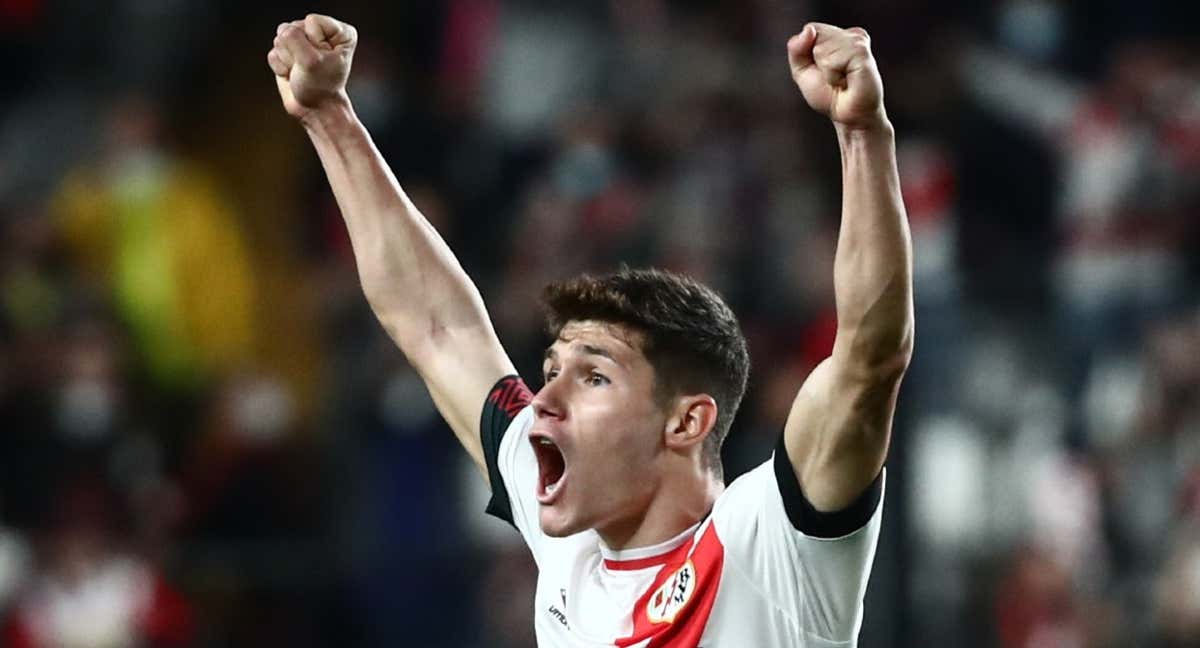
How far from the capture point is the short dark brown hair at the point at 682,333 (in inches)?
154

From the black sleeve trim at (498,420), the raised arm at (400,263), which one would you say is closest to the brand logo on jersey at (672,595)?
the black sleeve trim at (498,420)

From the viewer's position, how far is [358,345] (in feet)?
28.8

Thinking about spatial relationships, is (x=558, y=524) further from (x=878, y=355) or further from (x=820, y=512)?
(x=878, y=355)

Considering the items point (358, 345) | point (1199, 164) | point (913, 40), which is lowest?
point (358, 345)

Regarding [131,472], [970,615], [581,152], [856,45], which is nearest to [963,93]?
[581,152]

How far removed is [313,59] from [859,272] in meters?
1.44

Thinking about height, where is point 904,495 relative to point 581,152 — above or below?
below

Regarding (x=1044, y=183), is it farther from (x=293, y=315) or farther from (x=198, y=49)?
(x=198, y=49)

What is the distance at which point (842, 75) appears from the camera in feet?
11.0

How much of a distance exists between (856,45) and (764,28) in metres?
6.79

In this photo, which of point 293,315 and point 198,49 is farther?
point 198,49

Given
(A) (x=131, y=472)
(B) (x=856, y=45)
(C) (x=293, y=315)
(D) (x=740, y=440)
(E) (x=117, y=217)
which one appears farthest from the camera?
(C) (x=293, y=315)

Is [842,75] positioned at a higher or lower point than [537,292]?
lower

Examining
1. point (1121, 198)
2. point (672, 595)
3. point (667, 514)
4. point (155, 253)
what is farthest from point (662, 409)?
point (1121, 198)
